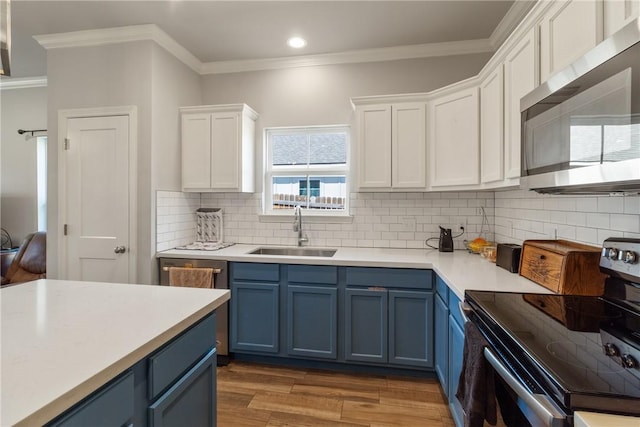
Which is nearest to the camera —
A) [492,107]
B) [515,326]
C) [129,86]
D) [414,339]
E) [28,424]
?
[28,424]

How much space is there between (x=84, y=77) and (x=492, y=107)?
130 inches

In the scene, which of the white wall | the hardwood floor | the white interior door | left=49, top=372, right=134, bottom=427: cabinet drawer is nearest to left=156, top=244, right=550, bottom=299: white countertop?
the white interior door

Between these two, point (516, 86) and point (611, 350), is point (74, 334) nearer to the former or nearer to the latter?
point (611, 350)

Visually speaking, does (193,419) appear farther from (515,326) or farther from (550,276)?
(550,276)

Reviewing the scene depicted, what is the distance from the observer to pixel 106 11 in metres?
2.45

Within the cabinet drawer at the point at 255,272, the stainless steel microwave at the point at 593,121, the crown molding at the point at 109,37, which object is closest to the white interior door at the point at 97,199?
the crown molding at the point at 109,37

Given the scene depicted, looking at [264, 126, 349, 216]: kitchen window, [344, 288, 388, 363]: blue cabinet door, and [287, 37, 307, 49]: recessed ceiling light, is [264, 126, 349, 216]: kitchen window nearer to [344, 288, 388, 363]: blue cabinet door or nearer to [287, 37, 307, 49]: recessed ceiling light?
[287, 37, 307, 49]: recessed ceiling light

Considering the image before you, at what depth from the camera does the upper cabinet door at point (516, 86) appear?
166 cm

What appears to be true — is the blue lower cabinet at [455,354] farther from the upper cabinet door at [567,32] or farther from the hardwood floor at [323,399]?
the upper cabinet door at [567,32]

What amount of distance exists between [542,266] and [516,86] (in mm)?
1006

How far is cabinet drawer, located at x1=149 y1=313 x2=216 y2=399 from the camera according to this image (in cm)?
98

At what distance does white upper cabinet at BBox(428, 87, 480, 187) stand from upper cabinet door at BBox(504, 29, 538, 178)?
17.5 inches

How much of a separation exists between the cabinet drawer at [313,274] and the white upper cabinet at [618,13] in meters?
1.96

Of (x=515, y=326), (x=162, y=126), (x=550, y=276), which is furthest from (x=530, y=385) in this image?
(x=162, y=126)
